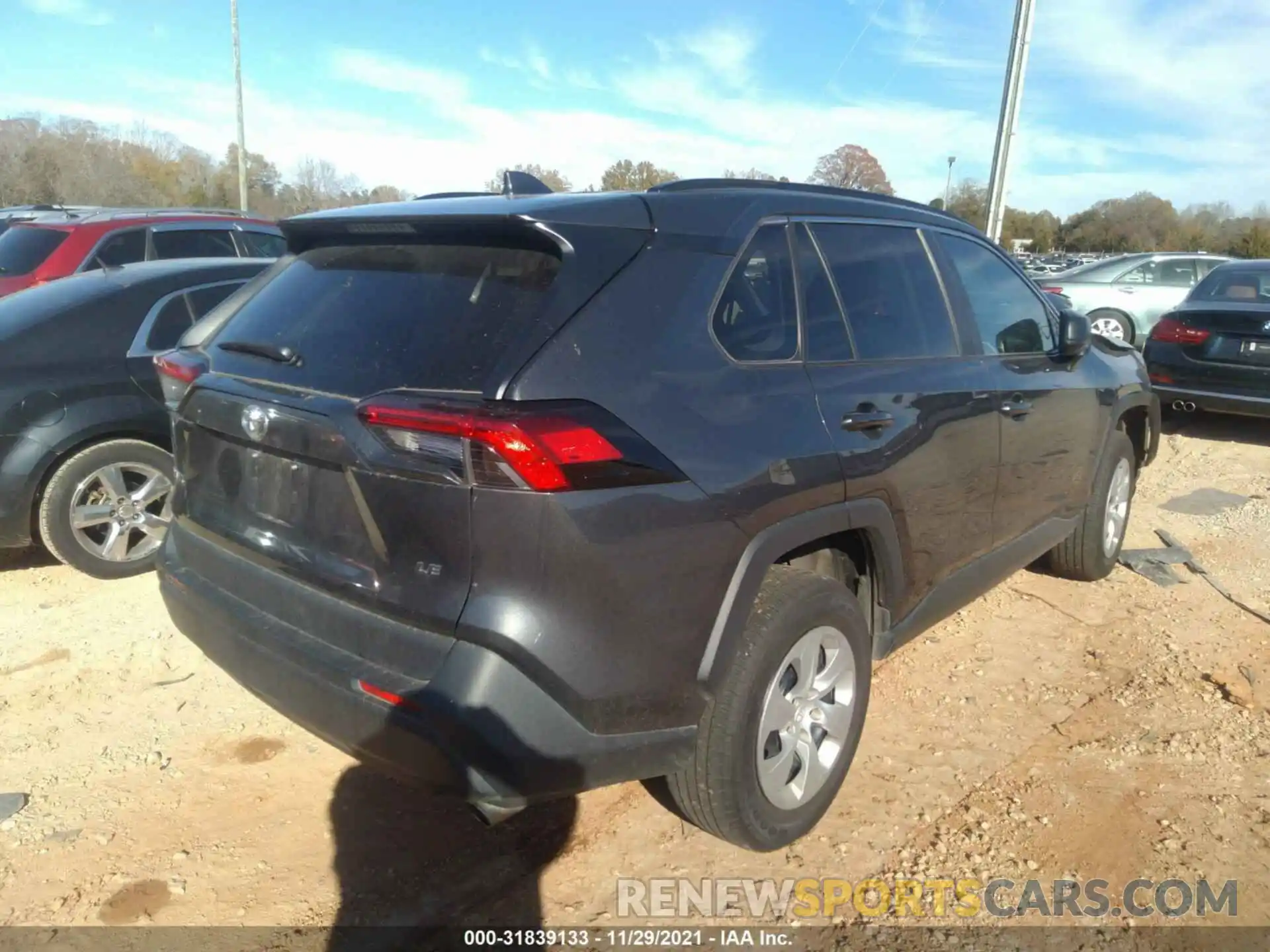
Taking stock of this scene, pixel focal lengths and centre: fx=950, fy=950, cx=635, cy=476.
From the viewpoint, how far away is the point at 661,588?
2.24 m

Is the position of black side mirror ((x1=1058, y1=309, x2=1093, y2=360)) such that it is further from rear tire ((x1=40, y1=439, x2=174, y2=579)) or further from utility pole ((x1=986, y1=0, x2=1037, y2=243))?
utility pole ((x1=986, y1=0, x2=1037, y2=243))

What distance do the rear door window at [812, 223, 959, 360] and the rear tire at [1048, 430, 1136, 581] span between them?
1.68 metres

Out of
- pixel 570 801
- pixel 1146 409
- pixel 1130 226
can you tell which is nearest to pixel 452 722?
pixel 570 801

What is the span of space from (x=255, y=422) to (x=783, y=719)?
1.65m

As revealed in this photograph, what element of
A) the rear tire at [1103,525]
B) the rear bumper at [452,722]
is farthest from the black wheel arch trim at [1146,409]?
the rear bumper at [452,722]

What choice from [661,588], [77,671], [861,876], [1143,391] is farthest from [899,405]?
[77,671]

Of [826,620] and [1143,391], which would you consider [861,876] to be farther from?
[1143,391]

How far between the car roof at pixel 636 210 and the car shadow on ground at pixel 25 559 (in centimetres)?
321

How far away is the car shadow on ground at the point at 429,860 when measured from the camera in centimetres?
250

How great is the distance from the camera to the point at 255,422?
2.47 metres

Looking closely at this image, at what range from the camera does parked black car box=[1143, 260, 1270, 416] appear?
25.3 feet

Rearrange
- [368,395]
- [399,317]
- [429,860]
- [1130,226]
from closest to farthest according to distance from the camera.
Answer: [368,395], [399,317], [429,860], [1130,226]

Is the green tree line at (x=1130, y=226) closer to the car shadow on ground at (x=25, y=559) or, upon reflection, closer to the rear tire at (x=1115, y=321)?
the rear tire at (x=1115, y=321)

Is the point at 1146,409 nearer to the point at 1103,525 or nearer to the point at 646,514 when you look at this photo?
the point at 1103,525
